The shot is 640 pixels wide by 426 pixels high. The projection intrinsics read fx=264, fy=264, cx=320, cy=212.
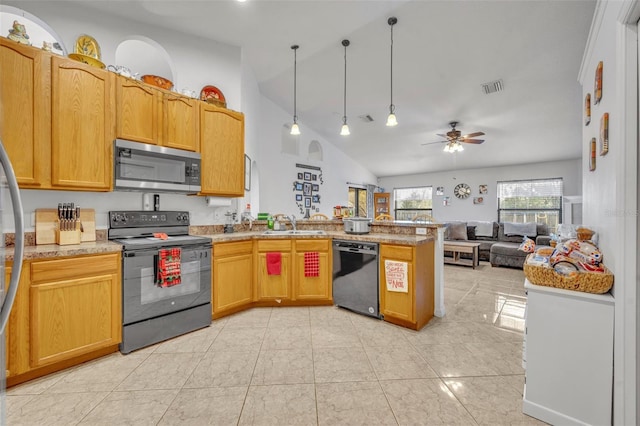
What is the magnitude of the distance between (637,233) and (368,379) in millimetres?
1635

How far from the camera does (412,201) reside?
8922 millimetres

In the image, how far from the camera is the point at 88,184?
7.34 ft

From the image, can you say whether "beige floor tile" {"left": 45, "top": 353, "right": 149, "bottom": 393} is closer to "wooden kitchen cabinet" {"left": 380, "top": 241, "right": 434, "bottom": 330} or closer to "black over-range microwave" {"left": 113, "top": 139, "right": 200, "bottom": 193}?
"black over-range microwave" {"left": 113, "top": 139, "right": 200, "bottom": 193}

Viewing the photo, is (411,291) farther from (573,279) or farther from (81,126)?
(81,126)

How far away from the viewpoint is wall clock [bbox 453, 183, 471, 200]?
7.71 metres

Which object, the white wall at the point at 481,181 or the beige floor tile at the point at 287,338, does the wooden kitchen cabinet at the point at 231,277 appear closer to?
the beige floor tile at the point at 287,338

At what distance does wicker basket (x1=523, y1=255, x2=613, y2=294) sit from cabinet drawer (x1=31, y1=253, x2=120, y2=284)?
2887 mm

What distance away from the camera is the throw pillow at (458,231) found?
632 cm

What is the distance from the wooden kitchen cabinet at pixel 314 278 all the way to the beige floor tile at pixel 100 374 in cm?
157

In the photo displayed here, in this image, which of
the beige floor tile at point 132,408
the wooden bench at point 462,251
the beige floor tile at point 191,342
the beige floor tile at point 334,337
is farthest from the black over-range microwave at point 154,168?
the wooden bench at point 462,251

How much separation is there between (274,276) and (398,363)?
1.64 meters

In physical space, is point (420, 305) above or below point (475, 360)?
above

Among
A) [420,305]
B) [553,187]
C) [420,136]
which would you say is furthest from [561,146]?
[420,305]

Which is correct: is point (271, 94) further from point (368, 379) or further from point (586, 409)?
point (586, 409)
